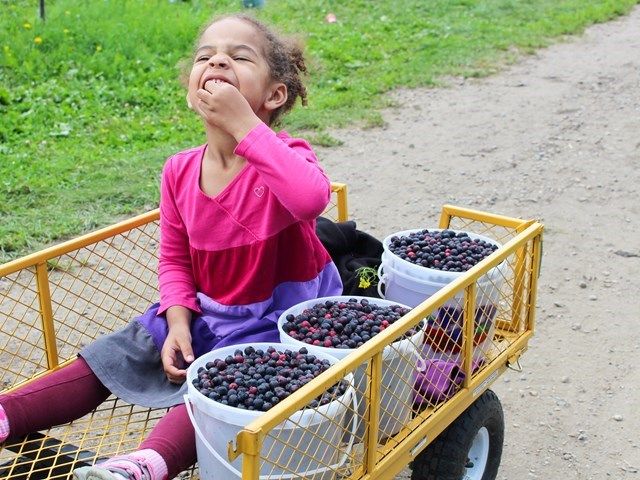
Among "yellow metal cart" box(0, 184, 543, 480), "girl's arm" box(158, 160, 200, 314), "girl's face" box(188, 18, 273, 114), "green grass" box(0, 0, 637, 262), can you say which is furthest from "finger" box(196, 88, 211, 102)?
"green grass" box(0, 0, 637, 262)

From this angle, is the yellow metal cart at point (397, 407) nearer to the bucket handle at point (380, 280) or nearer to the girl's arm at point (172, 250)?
the girl's arm at point (172, 250)

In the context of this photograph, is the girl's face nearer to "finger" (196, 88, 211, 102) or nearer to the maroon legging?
"finger" (196, 88, 211, 102)

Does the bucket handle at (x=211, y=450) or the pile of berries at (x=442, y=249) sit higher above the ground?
the pile of berries at (x=442, y=249)

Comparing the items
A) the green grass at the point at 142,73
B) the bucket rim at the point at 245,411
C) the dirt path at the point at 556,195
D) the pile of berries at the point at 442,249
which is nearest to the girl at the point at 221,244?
the pile of berries at the point at 442,249

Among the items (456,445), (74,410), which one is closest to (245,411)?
(74,410)

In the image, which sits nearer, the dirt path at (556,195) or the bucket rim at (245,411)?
the bucket rim at (245,411)

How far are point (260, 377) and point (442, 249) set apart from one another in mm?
938

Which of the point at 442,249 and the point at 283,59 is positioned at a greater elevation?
the point at 283,59

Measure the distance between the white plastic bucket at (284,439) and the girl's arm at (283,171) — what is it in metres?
0.48

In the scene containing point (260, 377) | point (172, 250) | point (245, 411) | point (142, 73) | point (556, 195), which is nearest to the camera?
point (245, 411)

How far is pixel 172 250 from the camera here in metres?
2.72

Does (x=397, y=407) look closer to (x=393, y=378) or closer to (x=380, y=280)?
(x=393, y=378)

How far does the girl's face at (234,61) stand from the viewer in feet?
8.11

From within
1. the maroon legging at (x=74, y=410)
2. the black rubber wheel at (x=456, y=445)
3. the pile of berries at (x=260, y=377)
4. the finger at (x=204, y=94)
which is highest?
the finger at (x=204, y=94)
